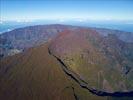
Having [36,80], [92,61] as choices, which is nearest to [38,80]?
[36,80]

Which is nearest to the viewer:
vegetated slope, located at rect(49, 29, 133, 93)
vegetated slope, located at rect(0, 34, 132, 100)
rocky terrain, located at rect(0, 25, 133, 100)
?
vegetated slope, located at rect(0, 34, 132, 100)

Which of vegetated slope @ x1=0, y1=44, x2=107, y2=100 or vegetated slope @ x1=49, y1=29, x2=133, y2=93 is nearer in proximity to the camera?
vegetated slope @ x1=0, y1=44, x2=107, y2=100

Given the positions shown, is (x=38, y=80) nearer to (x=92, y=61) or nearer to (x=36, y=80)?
(x=36, y=80)

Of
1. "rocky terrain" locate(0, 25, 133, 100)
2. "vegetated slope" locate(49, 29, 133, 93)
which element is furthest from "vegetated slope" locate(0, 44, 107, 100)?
"vegetated slope" locate(49, 29, 133, 93)

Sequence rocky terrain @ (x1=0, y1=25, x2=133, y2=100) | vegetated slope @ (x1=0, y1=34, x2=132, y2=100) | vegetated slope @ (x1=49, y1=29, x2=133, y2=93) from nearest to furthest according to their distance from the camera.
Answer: vegetated slope @ (x1=0, y1=34, x2=132, y2=100) < rocky terrain @ (x1=0, y1=25, x2=133, y2=100) < vegetated slope @ (x1=49, y1=29, x2=133, y2=93)

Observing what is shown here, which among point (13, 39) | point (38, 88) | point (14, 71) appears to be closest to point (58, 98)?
point (38, 88)

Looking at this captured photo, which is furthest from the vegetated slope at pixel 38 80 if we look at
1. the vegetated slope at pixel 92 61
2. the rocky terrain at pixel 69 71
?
the vegetated slope at pixel 92 61

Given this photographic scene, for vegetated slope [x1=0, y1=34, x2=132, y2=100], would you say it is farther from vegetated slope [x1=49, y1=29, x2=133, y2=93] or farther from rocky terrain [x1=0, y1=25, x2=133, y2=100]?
vegetated slope [x1=49, y1=29, x2=133, y2=93]

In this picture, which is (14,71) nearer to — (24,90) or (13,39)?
(24,90)
